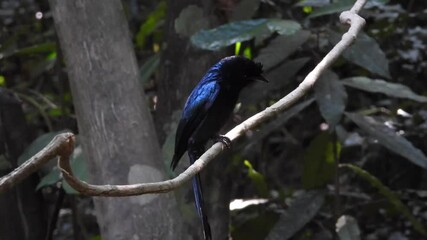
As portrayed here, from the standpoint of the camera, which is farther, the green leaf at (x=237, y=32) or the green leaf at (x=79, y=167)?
the green leaf at (x=79, y=167)

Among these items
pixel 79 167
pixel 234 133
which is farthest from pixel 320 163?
pixel 234 133

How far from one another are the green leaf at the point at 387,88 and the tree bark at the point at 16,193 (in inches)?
63.6

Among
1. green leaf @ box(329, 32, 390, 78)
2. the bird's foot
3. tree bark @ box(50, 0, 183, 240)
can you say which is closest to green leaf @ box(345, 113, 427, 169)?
green leaf @ box(329, 32, 390, 78)

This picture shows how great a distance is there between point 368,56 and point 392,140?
394 millimetres

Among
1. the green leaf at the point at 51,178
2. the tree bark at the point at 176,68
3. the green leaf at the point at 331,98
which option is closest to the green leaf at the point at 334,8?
the green leaf at the point at 331,98

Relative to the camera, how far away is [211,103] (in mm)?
3518

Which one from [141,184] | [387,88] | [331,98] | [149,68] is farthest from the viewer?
[149,68]

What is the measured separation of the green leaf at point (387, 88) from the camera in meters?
3.68

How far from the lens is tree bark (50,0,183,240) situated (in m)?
3.23

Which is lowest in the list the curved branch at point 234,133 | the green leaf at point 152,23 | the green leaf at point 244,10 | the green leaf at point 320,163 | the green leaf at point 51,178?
the green leaf at point 320,163

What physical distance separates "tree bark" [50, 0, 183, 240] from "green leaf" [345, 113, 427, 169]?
106cm

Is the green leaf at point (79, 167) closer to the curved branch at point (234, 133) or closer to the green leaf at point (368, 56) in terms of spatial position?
the curved branch at point (234, 133)

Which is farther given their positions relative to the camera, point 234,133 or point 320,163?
point 320,163

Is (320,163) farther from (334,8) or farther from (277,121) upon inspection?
(334,8)
